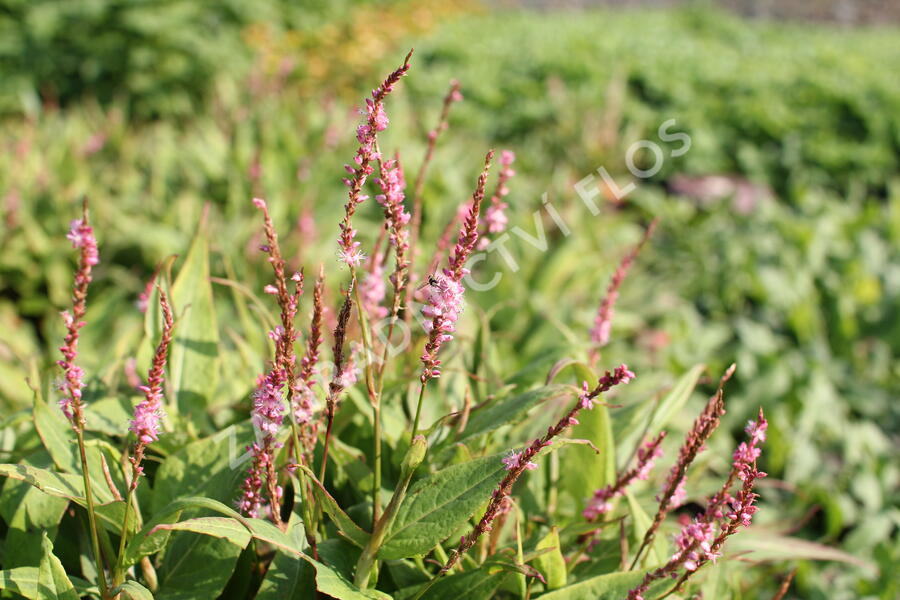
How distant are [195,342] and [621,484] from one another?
2.81 ft

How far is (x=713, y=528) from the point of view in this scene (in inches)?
43.4

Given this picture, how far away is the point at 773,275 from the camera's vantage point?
383cm

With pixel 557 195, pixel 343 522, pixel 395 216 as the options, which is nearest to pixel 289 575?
pixel 343 522

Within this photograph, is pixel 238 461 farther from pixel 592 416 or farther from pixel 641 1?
pixel 641 1

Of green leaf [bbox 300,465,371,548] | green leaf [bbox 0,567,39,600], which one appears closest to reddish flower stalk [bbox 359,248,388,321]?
green leaf [bbox 300,465,371,548]

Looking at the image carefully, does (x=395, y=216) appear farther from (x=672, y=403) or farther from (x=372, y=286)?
(x=672, y=403)

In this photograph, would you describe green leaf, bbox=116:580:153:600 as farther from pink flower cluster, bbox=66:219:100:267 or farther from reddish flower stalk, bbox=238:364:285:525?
pink flower cluster, bbox=66:219:100:267

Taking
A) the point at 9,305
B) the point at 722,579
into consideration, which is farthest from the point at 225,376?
the point at 9,305

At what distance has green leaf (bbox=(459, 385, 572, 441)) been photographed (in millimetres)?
1229

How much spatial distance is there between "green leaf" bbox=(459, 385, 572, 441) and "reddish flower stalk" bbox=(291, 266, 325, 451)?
268 millimetres

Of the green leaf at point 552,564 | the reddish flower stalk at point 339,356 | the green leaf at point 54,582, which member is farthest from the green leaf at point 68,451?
the green leaf at point 552,564

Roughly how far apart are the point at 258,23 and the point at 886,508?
6.07 m

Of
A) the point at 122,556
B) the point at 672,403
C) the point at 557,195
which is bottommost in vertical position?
the point at 122,556

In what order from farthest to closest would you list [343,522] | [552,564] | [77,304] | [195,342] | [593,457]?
[195,342] → [593,457] → [552,564] → [343,522] → [77,304]
